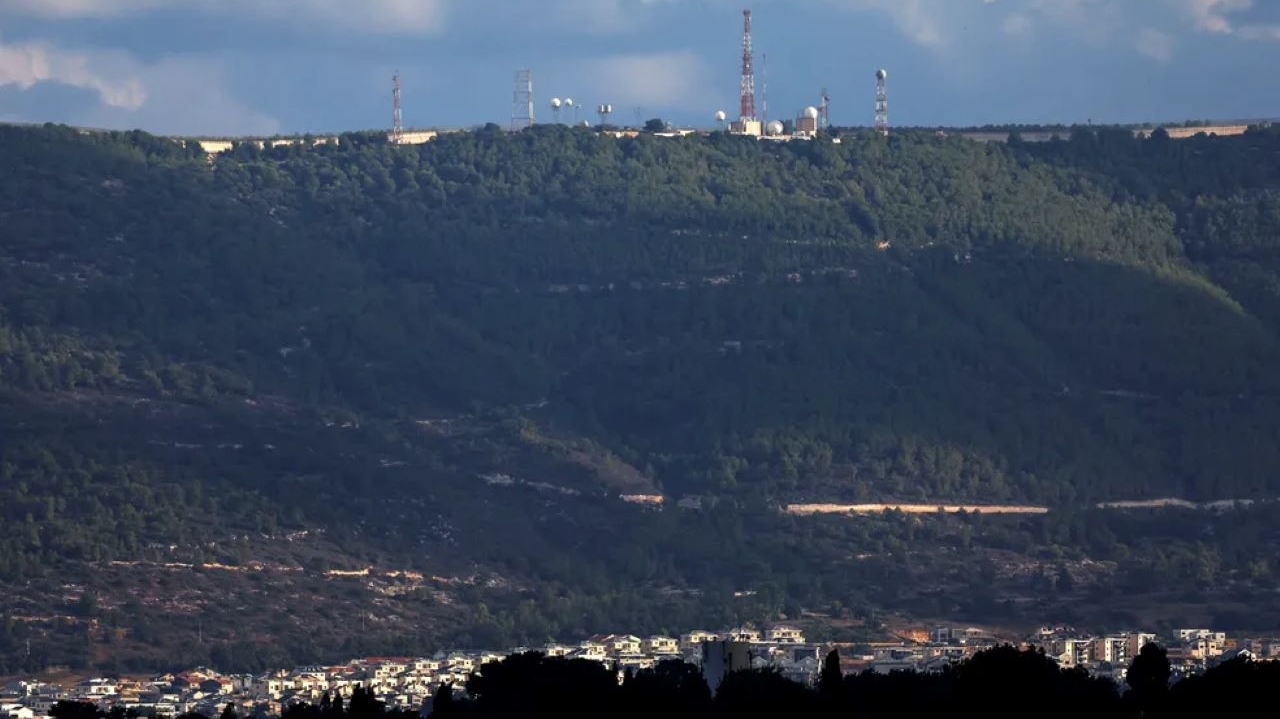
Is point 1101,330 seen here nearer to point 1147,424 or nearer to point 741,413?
point 1147,424

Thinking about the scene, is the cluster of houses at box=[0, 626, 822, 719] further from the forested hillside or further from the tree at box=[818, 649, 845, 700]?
the tree at box=[818, 649, 845, 700]

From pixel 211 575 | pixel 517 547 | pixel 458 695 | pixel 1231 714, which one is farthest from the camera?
pixel 517 547

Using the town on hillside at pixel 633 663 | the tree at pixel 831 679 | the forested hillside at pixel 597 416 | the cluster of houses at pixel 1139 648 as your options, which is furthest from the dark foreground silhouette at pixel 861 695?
the forested hillside at pixel 597 416

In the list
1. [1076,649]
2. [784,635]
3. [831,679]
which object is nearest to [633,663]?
[1076,649]

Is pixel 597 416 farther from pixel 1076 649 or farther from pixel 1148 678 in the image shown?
pixel 1148 678

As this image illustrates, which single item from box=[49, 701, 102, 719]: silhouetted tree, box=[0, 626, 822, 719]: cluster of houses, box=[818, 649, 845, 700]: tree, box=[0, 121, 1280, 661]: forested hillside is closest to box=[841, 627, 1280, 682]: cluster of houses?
box=[0, 626, 822, 719]: cluster of houses

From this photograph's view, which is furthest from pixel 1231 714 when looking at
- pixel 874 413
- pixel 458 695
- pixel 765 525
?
pixel 874 413
